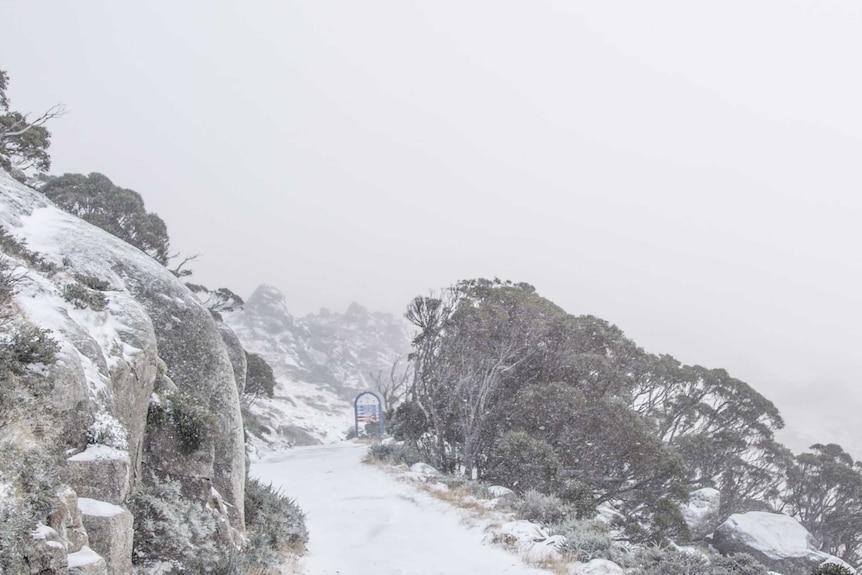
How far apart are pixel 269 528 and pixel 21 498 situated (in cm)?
590

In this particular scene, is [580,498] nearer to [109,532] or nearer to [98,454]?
[109,532]

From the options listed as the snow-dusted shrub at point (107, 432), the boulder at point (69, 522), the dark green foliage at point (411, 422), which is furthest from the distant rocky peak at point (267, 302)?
the boulder at point (69, 522)

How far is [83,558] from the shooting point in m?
4.24

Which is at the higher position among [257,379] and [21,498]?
[21,498]

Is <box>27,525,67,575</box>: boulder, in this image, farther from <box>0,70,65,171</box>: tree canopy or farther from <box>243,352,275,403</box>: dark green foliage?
<box>243,352,275,403</box>: dark green foliage

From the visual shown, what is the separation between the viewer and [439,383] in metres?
23.6

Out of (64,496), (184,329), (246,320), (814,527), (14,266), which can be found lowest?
(246,320)

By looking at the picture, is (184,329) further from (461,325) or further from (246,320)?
(246,320)

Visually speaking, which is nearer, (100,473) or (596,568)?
(100,473)

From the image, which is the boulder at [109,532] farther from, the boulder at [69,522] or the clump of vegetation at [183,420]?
the clump of vegetation at [183,420]

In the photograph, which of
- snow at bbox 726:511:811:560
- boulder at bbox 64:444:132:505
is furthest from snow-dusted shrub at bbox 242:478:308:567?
snow at bbox 726:511:811:560

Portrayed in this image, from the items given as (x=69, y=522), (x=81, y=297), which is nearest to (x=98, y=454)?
(x=69, y=522)

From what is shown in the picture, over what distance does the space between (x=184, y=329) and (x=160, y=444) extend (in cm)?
254

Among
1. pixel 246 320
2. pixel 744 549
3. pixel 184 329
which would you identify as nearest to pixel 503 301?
pixel 744 549
